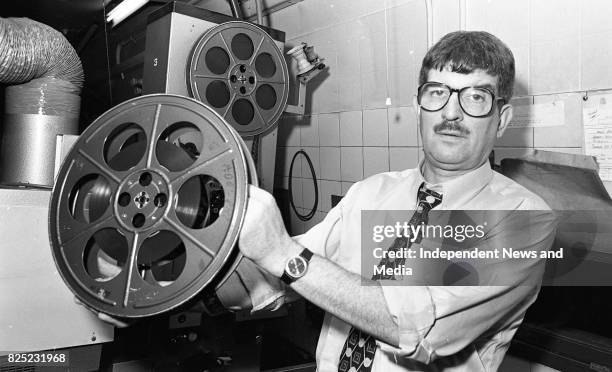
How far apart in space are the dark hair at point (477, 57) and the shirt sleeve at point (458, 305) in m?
0.36

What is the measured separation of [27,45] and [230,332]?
4.36 feet

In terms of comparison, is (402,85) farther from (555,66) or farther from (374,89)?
(555,66)

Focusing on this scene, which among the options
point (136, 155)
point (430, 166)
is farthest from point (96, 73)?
point (430, 166)

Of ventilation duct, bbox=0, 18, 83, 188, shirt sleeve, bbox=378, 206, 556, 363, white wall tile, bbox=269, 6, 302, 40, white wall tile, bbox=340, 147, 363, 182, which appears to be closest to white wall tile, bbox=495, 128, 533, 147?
shirt sleeve, bbox=378, 206, 556, 363

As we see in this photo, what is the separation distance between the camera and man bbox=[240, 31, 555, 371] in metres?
0.94

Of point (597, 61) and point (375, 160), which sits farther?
point (375, 160)

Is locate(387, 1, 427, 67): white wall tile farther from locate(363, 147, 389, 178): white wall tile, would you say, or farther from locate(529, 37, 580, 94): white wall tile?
locate(529, 37, 580, 94): white wall tile

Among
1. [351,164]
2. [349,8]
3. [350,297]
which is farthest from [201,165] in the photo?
[349,8]

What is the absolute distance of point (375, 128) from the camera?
235cm

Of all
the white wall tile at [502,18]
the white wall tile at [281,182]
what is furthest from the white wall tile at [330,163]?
the white wall tile at [502,18]

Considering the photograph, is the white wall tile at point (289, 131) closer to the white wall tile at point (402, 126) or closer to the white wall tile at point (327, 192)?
the white wall tile at point (327, 192)

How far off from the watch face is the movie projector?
11cm

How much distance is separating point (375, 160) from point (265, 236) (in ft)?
4.91

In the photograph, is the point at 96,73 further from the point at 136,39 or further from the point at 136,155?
the point at 136,155
